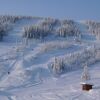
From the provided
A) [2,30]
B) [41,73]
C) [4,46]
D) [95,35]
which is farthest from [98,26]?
[41,73]

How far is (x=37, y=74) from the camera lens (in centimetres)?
2842

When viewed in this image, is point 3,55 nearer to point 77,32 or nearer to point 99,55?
point 99,55

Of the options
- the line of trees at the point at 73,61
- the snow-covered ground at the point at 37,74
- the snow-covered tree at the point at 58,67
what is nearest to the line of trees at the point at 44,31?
the snow-covered ground at the point at 37,74

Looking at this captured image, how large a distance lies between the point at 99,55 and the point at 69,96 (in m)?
15.5

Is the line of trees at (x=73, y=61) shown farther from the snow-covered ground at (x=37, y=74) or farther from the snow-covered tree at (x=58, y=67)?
the snow-covered ground at (x=37, y=74)

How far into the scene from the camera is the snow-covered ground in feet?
64.8

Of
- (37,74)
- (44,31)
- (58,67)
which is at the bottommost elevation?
(37,74)

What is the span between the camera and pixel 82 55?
112 feet

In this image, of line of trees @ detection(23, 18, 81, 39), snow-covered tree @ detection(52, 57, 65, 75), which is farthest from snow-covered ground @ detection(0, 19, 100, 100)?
line of trees @ detection(23, 18, 81, 39)

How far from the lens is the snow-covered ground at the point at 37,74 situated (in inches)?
778

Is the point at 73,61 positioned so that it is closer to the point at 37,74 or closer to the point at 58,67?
the point at 58,67

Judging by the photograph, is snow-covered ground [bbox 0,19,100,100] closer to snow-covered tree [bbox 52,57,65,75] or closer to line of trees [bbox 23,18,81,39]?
snow-covered tree [bbox 52,57,65,75]

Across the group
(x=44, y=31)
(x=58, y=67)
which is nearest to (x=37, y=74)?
(x=58, y=67)

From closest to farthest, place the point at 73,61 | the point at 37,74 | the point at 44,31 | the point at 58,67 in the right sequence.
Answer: the point at 37,74, the point at 58,67, the point at 73,61, the point at 44,31
